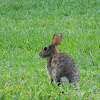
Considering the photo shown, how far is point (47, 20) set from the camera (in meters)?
10.5

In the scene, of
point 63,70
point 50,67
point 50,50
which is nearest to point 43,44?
point 50,50

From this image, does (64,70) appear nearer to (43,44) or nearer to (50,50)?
(50,50)

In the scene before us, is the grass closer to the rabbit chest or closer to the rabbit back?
the rabbit back

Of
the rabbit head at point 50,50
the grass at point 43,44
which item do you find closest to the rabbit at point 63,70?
the grass at point 43,44

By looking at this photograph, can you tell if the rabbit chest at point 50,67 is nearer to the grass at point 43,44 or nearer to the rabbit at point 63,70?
the rabbit at point 63,70

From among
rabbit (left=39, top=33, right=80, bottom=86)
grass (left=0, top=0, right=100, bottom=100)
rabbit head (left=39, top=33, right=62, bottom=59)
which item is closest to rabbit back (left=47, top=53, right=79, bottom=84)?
rabbit (left=39, top=33, right=80, bottom=86)

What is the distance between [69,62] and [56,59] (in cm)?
27

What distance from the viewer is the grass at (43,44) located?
445 cm

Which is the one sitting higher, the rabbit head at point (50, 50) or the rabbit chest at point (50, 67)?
the rabbit head at point (50, 50)

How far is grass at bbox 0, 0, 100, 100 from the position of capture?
445cm

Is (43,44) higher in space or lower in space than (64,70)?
lower

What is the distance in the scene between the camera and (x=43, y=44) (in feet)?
25.2

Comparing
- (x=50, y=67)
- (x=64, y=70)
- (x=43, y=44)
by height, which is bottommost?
(x=43, y=44)

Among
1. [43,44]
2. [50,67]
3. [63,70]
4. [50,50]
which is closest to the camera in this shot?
[63,70]
